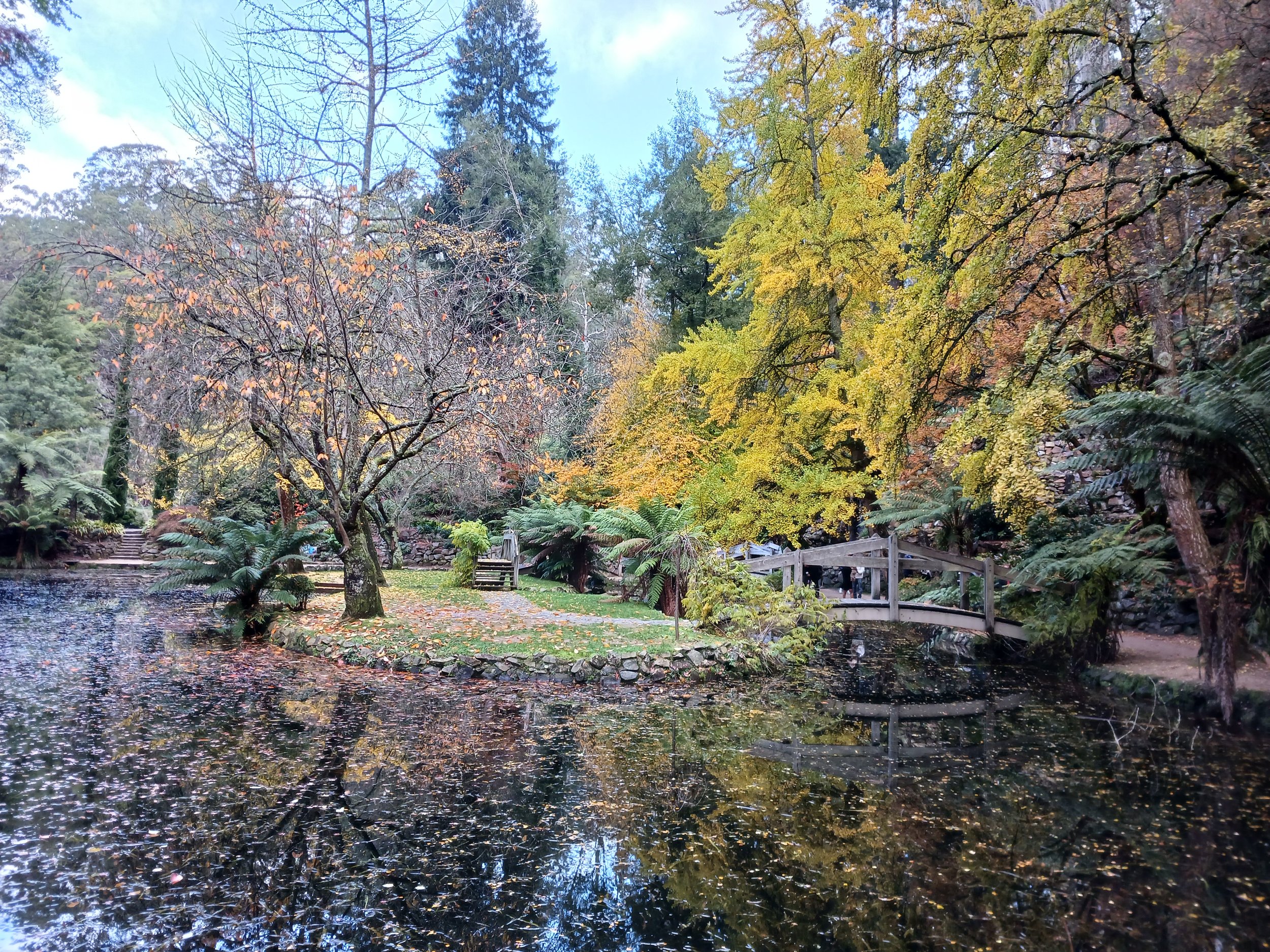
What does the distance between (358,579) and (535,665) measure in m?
3.25

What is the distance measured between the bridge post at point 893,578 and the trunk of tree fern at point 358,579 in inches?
305

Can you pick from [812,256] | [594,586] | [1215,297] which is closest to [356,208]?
[812,256]

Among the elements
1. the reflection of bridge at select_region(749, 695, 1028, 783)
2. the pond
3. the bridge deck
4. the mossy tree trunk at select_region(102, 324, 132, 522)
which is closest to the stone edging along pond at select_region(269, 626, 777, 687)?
the pond

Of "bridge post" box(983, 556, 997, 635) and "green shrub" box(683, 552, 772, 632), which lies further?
"bridge post" box(983, 556, 997, 635)

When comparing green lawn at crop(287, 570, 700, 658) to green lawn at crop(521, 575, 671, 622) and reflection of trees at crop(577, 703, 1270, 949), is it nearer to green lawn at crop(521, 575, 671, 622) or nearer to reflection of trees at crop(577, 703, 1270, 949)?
green lawn at crop(521, 575, 671, 622)

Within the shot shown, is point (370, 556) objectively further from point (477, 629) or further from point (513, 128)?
point (513, 128)

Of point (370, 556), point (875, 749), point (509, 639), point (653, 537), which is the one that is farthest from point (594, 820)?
point (653, 537)

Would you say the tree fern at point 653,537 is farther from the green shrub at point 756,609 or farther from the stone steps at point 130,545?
the stone steps at point 130,545

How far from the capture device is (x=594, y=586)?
1706cm

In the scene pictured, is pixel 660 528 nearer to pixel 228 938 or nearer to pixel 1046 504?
pixel 1046 504

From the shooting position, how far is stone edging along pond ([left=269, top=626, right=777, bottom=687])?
8.37 meters

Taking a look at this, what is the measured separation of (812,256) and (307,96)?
7.51 m

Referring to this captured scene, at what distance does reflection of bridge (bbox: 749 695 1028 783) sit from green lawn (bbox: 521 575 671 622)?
173 inches

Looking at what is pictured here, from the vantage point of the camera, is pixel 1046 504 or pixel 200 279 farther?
pixel 1046 504
